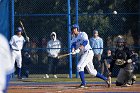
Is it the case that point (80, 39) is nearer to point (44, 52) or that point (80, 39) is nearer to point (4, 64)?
point (44, 52)

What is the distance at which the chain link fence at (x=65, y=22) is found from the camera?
18469mm

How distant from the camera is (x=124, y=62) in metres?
12.9

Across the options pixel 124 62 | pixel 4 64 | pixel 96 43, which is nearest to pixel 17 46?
pixel 96 43

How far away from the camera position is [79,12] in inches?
746

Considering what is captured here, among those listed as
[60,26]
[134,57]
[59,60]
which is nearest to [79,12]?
[60,26]

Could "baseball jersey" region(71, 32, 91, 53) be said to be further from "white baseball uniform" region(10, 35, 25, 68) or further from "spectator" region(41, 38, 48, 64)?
"spectator" region(41, 38, 48, 64)

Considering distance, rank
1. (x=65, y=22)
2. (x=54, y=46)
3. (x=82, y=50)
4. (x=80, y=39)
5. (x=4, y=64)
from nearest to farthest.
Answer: (x=4, y=64)
(x=80, y=39)
(x=82, y=50)
(x=54, y=46)
(x=65, y=22)

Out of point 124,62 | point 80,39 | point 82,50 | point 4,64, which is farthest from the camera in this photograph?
point 82,50

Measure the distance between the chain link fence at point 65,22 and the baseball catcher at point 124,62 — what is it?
179 inches

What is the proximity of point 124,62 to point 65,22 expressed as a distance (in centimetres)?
622

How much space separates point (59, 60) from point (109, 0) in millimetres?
3442

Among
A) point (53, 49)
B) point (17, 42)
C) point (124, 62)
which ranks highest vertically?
point (17, 42)

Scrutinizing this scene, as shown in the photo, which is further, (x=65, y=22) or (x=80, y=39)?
(x=65, y=22)

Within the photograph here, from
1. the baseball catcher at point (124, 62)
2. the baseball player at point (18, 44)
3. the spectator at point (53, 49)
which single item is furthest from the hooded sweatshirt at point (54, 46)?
the baseball catcher at point (124, 62)
